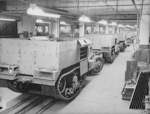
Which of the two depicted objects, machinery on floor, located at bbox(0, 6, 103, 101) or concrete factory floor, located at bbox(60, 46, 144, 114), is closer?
machinery on floor, located at bbox(0, 6, 103, 101)

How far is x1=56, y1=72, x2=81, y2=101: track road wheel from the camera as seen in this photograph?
255 inches

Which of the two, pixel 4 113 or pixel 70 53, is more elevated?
pixel 70 53

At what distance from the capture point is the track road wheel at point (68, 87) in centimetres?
647

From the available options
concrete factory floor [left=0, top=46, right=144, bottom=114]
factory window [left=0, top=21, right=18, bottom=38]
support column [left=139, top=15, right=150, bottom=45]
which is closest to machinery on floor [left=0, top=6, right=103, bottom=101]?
concrete factory floor [left=0, top=46, right=144, bottom=114]

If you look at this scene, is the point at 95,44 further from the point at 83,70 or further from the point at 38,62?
the point at 38,62

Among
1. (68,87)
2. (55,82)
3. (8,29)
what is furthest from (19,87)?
(8,29)

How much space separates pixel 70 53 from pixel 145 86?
2725mm

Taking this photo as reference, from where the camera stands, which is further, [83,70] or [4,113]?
[83,70]

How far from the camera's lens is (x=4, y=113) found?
19.3ft

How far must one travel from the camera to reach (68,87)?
7.19 metres

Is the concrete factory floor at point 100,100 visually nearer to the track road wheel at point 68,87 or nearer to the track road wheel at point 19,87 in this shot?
the track road wheel at point 68,87

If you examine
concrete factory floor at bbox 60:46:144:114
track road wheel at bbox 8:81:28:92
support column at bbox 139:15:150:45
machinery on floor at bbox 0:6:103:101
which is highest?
support column at bbox 139:15:150:45

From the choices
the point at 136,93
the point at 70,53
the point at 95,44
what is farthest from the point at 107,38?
the point at 136,93

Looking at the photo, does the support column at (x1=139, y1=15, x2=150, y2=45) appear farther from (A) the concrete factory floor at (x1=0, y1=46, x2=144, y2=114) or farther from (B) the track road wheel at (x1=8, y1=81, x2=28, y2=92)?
(B) the track road wheel at (x1=8, y1=81, x2=28, y2=92)
